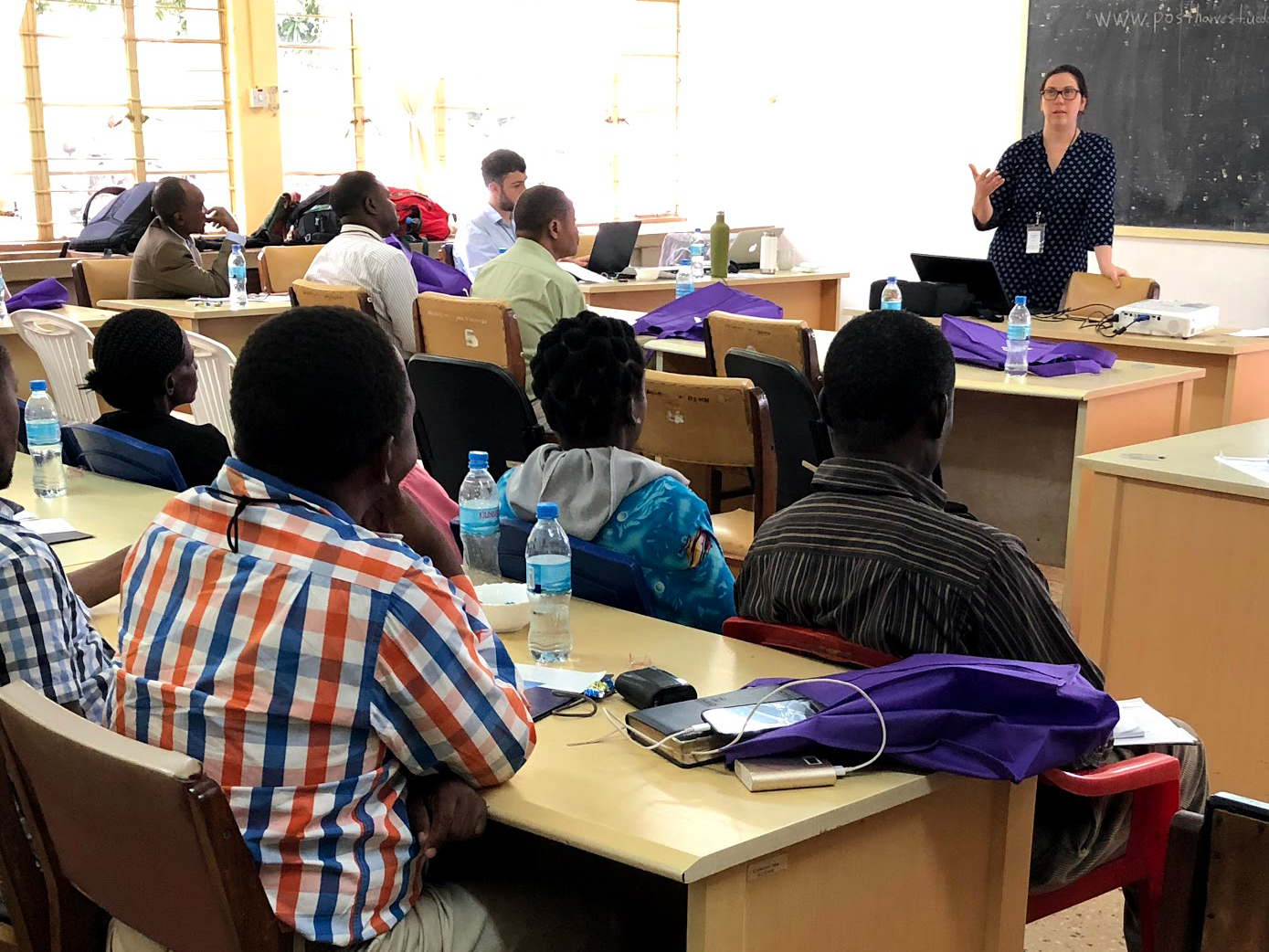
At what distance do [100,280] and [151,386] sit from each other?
10.9 feet

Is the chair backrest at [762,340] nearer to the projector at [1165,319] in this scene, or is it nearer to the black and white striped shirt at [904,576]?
the projector at [1165,319]

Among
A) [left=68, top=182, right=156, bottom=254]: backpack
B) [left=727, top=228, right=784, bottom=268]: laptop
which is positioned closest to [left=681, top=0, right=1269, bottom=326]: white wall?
[left=727, top=228, right=784, bottom=268]: laptop

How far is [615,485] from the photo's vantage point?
2225mm

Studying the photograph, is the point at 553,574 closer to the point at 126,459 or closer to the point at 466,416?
the point at 126,459

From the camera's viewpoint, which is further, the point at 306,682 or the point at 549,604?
the point at 549,604

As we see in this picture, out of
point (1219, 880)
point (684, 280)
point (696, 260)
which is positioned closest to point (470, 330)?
point (684, 280)

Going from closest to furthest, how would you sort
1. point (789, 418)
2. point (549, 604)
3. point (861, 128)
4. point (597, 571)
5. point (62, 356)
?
point (549, 604), point (597, 571), point (789, 418), point (62, 356), point (861, 128)

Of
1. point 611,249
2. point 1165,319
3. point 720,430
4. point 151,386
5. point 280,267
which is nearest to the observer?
point 151,386

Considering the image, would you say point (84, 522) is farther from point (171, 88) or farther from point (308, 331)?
point (171, 88)

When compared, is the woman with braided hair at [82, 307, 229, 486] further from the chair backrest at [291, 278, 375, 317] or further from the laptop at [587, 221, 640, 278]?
the laptop at [587, 221, 640, 278]

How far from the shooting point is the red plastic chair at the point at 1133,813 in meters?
Answer: 1.73

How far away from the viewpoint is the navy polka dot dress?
5156 millimetres

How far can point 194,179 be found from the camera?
340 inches

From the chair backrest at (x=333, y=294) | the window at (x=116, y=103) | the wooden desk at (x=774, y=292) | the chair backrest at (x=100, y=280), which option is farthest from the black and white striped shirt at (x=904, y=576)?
the window at (x=116, y=103)
